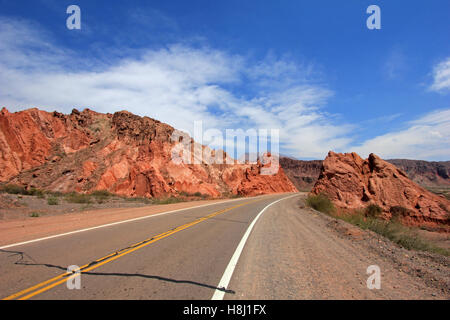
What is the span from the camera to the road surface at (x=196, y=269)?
400 centimetres

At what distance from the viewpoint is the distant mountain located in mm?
111062

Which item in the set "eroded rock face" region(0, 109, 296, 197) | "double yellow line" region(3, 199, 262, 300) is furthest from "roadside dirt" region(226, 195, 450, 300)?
"eroded rock face" region(0, 109, 296, 197)

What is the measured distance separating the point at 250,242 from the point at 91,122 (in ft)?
184

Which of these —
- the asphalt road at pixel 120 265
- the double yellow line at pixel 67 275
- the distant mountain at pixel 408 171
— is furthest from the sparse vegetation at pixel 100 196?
the distant mountain at pixel 408 171

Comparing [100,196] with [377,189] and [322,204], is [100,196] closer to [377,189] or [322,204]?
[322,204]

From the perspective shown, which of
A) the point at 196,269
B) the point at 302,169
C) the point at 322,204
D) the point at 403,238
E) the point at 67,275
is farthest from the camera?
the point at 302,169

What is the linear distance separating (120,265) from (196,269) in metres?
1.55

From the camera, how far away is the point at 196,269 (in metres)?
5.08

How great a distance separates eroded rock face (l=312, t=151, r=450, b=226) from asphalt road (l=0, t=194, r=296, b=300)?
17.4 metres

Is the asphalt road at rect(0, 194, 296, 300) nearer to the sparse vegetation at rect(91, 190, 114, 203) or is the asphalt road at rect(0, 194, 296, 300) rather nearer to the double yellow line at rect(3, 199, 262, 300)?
the double yellow line at rect(3, 199, 262, 300)

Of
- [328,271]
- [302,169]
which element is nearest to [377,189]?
[328,271]

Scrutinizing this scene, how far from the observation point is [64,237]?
25.6ft

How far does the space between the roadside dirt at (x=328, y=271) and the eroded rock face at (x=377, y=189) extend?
48.0 feet
